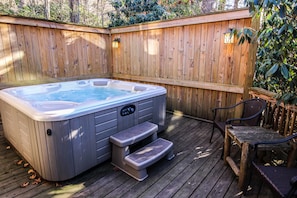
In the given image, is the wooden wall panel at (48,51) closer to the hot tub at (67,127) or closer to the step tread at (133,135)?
the hot tub at (67,127)

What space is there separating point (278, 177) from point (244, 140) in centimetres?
52

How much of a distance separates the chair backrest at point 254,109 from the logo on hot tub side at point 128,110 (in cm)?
156

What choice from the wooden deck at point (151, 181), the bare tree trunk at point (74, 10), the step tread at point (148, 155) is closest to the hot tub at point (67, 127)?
the wooden deck at point (151, 181)

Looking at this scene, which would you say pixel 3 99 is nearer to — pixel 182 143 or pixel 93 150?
pixel 93 150

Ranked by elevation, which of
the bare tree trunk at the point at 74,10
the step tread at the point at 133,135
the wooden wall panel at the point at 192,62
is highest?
the bare tree trunk at the point at 74,10

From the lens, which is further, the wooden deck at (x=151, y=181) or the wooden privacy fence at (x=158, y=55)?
the wooden privacy fence at (x=158, y=55)

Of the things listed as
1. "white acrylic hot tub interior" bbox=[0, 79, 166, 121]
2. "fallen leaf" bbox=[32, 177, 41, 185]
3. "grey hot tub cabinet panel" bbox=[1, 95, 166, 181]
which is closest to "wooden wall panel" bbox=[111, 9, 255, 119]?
"white acrylic hot tub interior" bbox=[0, 79, 166, 121]

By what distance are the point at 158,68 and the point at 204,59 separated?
113cm

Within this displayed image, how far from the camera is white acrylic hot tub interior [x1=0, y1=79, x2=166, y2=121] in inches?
74.0

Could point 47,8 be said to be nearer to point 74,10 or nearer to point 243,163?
point 74,10

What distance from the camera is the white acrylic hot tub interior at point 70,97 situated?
1.88 meters

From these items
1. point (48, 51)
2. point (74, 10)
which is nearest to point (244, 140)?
point (48, 51)

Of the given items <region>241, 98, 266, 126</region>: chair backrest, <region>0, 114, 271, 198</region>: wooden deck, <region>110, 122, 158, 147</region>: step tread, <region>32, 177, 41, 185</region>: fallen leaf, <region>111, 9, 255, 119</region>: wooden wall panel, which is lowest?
<region>0, 114, 271, 198</region>: wooden deck

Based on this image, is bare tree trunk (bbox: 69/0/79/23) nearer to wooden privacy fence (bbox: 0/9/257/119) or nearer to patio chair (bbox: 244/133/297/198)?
wooden privacy fence (bbox: 0/9/257/119)
